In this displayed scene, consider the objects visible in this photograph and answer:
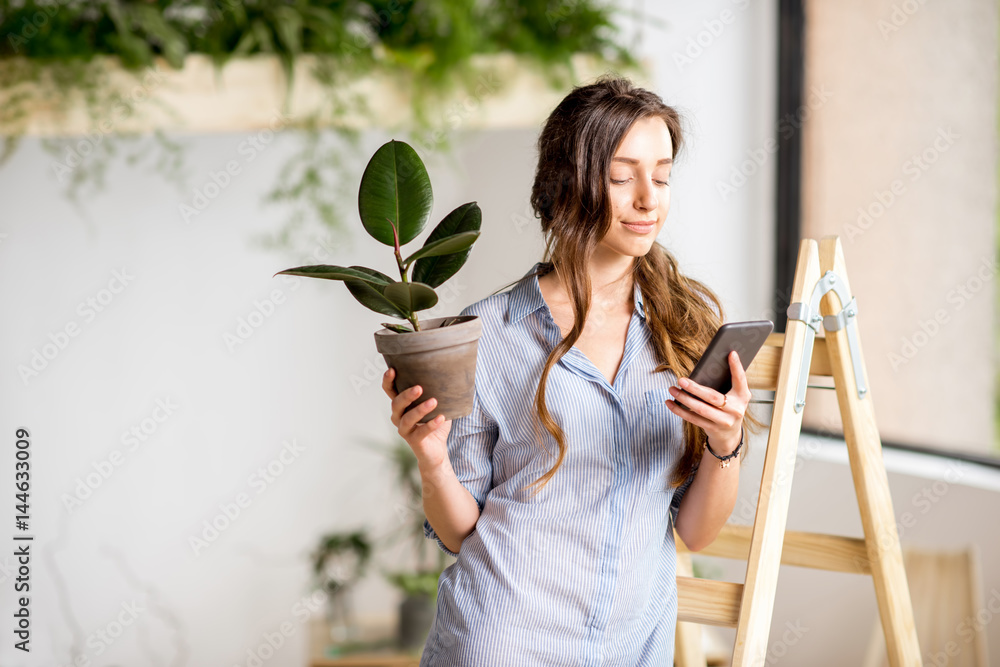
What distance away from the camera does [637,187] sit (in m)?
1.09

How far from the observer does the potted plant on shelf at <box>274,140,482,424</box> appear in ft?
3.08

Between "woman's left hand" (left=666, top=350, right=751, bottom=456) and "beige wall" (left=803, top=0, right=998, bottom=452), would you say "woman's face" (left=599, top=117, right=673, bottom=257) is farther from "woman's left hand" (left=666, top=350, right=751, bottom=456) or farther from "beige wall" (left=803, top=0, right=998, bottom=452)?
"beige wall" (left=803, top=0, right=998, bottom=452)

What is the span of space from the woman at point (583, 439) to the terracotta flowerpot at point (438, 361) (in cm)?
5

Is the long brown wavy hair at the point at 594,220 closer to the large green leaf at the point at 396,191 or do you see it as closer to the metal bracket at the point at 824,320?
the metal bracket at the point at 824,320

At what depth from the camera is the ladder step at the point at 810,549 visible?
1298 mm

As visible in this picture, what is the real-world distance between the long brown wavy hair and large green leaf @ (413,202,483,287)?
16 centimetres

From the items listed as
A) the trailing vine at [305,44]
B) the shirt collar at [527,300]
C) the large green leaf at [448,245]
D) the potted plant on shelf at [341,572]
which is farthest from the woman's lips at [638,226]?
the potted plant on shelf at [341,572]

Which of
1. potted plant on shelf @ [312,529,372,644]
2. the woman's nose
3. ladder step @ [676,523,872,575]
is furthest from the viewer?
potted plant on shelf @ [312,529,372,644]

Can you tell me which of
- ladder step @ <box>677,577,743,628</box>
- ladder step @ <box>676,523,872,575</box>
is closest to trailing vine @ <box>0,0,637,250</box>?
ladder step @ <box>676,523,872,575</box>

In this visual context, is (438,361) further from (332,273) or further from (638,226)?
(638,226)

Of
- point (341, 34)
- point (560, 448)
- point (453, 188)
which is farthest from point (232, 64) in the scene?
point (560, 448)

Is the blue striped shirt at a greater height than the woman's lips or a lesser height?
lesser

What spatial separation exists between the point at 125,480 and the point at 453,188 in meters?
1.72

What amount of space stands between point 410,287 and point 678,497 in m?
0.59
